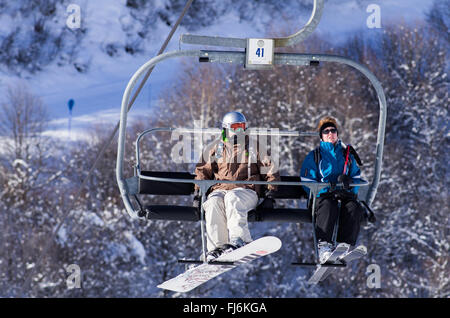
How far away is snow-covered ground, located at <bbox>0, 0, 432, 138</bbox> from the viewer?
32.5 meters

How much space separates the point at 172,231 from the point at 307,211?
61.4 feet

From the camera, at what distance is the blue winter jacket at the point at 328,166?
216 inches

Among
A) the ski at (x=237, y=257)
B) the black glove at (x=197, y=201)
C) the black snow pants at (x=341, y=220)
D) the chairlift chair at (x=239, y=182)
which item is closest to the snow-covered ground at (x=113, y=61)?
the chairlift chair at (x=239, y=182)

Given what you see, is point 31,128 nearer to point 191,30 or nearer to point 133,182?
point 191,30

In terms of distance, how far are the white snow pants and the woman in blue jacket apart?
48 centimetres

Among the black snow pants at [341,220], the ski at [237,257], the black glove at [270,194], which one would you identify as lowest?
the ski at [237,257]

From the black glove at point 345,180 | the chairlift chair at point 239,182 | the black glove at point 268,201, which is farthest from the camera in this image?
the black glove at point 268,201

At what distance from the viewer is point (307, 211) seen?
5371 millimetres

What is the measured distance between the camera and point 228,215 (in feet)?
17.1

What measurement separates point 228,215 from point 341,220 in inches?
32.5

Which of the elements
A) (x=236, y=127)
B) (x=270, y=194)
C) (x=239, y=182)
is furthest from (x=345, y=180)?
(x=236, y=127)

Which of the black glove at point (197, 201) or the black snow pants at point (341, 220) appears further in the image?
the black glove at point (197, 201)

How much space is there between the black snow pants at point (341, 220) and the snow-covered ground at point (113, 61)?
26.4 meters

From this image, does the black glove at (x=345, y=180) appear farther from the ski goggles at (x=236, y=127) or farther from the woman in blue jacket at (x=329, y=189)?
the ski goggles at (x=236, y=127)
